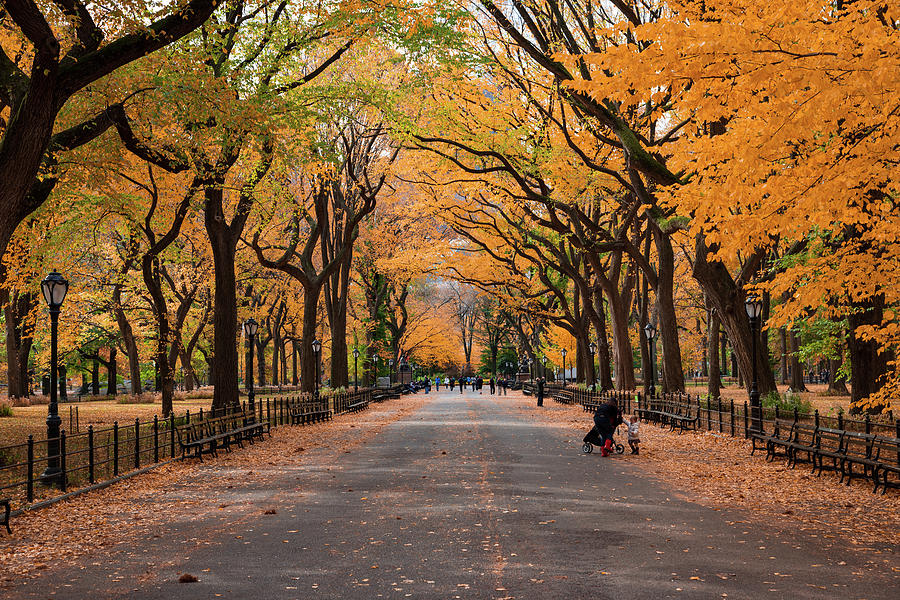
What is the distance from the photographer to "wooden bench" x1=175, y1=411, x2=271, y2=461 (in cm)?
1862

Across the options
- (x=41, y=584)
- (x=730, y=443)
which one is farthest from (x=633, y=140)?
(x=41, y=584)

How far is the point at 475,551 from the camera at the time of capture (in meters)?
8.52

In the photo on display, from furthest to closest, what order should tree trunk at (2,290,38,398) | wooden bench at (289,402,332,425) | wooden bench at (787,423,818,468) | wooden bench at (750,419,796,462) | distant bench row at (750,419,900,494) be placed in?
tree trunk at (2,290,38,398) < wooden bench at (289,402,332,425) < wooden bench at (750,419,796,462) < wooden bench at (787,423,818,468) < distant bench row at (750,419,900,494)

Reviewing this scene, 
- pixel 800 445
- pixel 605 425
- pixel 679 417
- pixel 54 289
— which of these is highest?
pixel 54 289

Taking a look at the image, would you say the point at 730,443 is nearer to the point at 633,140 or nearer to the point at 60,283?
the point at 633,140

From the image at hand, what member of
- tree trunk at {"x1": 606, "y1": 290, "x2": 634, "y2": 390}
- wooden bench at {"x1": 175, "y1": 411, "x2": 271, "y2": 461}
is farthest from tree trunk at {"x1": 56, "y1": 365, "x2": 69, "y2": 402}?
wooden bench at {"x1": 175, "y1": 411, "x2": 271, "y2": 461}

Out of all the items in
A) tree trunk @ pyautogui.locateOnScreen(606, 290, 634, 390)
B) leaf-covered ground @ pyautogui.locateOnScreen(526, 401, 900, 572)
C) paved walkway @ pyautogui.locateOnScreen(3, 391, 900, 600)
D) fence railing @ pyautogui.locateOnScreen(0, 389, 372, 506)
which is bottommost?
leaf-covered ground @ pyautogui.locateOnScreen(526, 401, 900, 572)

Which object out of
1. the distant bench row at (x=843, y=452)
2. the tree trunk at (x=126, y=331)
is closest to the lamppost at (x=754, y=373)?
the distant bench row at (x=843, y=452)

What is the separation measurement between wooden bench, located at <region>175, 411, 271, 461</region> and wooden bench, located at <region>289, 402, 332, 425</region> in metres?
5.28

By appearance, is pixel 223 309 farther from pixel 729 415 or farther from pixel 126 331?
pixel 126 331

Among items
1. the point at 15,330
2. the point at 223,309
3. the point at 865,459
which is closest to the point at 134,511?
the point at 865,459

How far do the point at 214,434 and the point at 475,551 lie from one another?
13082 mm

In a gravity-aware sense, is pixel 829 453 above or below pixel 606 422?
below

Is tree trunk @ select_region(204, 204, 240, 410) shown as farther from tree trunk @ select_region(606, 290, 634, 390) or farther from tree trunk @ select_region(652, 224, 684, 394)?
tree trunk @ select_region(606, 290, 634, 390)
